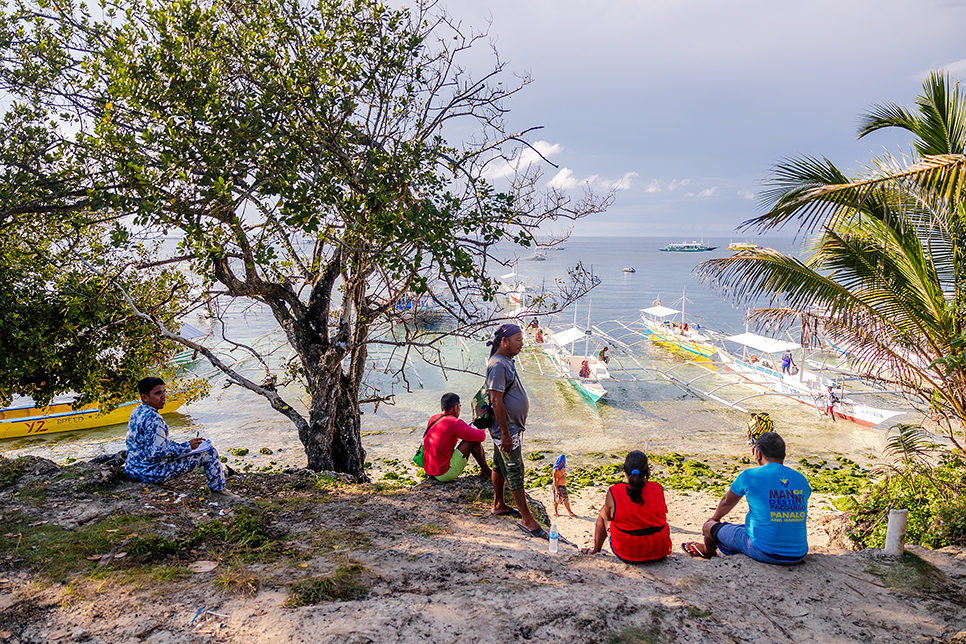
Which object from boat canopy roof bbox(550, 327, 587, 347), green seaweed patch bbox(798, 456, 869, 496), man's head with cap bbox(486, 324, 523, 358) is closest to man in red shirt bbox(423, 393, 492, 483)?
man's head with cap bbox(486, 324, 523, 358)

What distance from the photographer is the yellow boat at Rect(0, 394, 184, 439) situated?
17219 mm

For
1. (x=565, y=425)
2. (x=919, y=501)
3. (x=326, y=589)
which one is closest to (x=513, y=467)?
(x=326, y=589)

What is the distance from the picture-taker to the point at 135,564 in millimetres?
4074

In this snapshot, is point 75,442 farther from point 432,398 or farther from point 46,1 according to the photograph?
point 46,1

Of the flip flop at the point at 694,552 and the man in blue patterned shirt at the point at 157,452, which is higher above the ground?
the man in blue patterned shirt at the point at 157,452

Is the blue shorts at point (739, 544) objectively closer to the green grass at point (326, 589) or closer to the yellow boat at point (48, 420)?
the green grass at point (326, 589)

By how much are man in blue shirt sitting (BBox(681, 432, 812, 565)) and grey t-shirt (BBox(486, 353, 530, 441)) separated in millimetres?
1922

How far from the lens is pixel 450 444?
7.00 metres

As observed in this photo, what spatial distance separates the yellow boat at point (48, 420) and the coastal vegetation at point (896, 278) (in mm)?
16925

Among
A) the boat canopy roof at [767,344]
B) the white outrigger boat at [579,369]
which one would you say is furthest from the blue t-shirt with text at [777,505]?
the boat canopy roof at [767,344]

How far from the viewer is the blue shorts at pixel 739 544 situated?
4434 millimetres

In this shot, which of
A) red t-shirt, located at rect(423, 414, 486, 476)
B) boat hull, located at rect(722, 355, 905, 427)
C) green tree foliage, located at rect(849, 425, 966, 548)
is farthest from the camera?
boat hull, located at rect(722, 355, 905, 427)

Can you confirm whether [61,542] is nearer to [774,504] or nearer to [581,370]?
[774,504]

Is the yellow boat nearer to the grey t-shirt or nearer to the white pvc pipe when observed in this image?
the grey t-shirt
